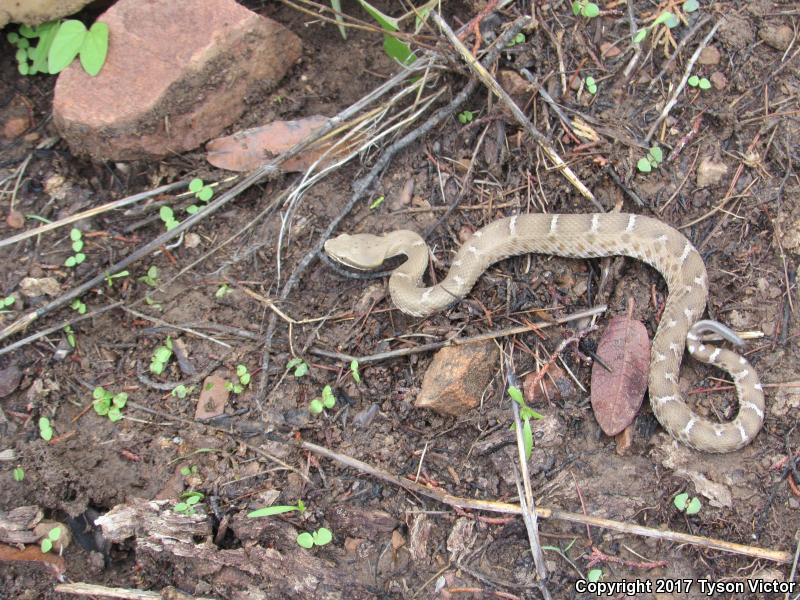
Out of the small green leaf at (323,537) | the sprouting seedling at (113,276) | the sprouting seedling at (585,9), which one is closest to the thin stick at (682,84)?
the sprouting seedling at (585,9)

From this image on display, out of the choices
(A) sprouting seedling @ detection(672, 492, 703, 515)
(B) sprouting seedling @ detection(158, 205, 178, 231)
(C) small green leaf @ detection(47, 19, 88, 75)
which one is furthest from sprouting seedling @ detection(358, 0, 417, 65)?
(A) sprouting seedling @ detection(672, 492, 703, 515)

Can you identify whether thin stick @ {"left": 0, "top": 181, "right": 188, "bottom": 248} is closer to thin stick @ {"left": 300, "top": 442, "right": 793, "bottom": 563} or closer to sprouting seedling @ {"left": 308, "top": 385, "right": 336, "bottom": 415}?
sprouting seedling @ {"left": 308, "top": 385, "right": 336, "bottom": 415}

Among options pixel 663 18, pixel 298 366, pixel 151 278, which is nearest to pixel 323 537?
pixel 298 366

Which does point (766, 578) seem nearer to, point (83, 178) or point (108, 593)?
point (108, 593)

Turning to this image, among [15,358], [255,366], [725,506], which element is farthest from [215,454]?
[725,506]

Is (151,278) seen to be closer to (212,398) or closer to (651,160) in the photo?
(212,398)
